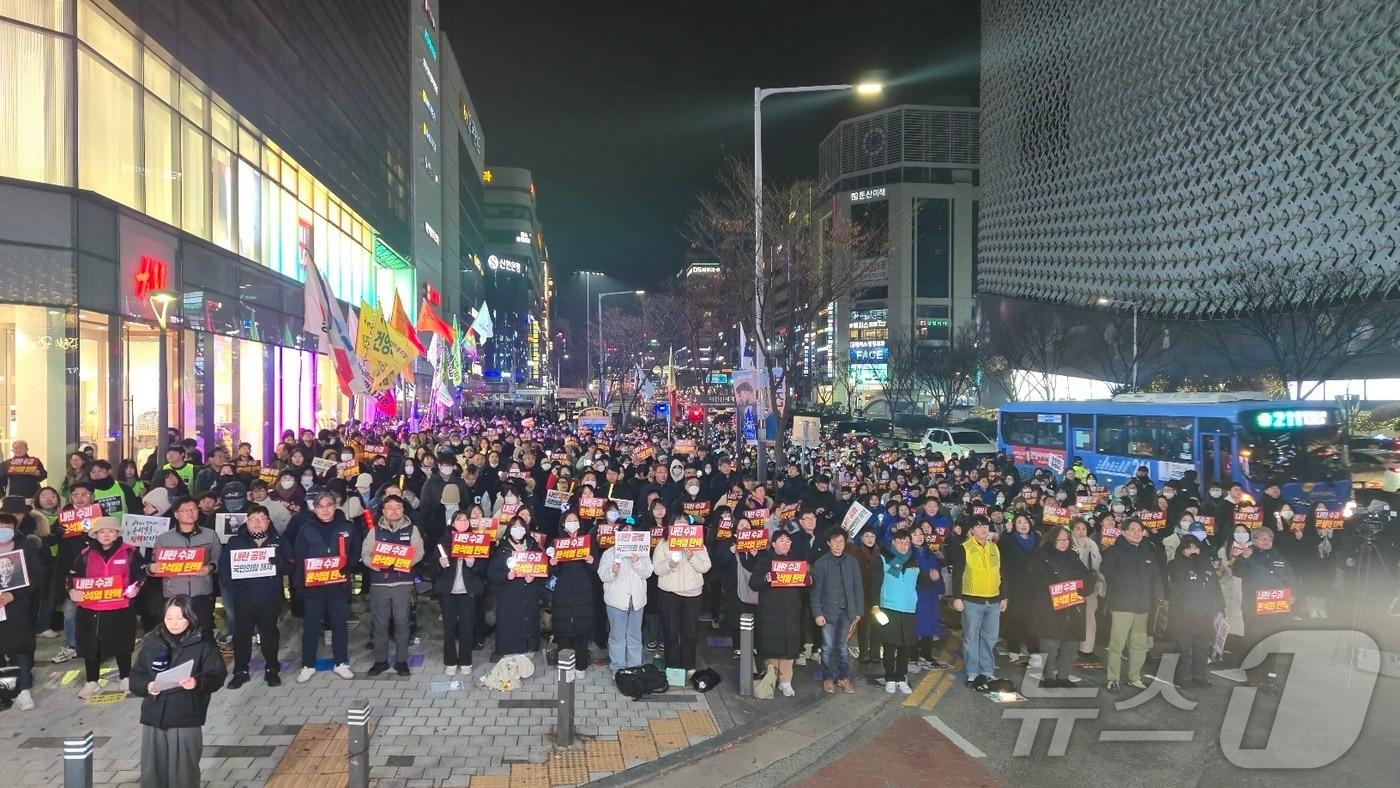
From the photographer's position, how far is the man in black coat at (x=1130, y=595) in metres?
8.69

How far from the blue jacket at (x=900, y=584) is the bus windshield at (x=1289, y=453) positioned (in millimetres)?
12634

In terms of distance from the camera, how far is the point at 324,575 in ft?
27.5

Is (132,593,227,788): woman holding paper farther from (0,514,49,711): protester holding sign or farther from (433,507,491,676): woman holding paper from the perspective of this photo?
(433,507,491,676): woman holding paper

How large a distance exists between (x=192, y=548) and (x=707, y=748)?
5.45 m

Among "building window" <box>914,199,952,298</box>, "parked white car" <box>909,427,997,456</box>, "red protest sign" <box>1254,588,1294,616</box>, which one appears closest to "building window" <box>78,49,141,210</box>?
"red protest sign" <box>1254,588,1294,616</box>

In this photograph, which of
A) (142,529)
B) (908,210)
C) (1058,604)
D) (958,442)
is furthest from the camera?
(908,210)

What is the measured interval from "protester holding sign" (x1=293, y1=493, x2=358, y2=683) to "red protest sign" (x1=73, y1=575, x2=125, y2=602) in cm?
160

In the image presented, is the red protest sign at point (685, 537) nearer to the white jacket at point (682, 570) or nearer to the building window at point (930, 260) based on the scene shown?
the white jacket at point (682, 570)

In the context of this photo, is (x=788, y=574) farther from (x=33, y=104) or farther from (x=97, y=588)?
(x=33, y=104)

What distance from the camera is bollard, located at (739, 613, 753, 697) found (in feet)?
28.1

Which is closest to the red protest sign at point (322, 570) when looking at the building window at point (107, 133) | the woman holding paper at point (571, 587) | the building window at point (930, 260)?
the woman holding paper at point (571, 587)

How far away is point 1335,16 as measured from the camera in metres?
59.8

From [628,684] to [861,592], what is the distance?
8.81 ft

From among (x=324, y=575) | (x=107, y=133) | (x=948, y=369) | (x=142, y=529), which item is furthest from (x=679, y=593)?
(x=948, y=369)
